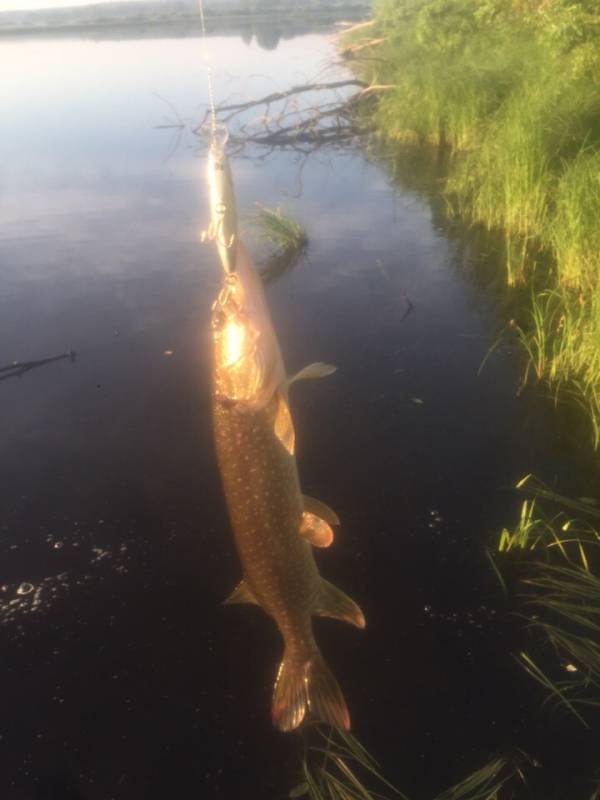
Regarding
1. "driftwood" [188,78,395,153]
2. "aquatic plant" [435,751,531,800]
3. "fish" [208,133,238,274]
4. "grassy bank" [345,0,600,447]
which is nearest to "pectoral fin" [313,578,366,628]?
"aquatic plant" [435,751,531,800]

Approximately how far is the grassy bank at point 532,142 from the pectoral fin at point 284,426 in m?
2.61

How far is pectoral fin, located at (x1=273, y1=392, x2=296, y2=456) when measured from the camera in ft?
7.45

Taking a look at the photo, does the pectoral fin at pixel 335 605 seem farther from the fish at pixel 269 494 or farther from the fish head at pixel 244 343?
the fish head at pixel 244 343

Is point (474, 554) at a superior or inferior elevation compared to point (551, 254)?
inferior

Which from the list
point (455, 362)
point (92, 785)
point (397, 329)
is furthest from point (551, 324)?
point (92, 785)

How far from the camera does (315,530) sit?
2.40 m

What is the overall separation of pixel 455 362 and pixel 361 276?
1.98 meters

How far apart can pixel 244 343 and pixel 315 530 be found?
765 millimetres

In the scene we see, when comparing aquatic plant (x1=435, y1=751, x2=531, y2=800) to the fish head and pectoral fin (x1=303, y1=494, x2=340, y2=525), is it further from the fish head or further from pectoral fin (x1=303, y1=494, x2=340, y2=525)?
the fish head

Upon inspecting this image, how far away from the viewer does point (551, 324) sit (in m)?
5.21

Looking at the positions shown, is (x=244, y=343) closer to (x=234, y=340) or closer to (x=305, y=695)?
(x=234, y=340)

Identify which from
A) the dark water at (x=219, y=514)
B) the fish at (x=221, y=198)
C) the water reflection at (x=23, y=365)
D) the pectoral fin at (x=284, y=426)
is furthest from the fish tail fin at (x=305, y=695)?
the water reflection at (x=23, y=365)

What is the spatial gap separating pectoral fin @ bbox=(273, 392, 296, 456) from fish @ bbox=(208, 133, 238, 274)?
607 mm

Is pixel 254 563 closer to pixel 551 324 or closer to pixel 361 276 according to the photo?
pixel 551 324
